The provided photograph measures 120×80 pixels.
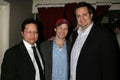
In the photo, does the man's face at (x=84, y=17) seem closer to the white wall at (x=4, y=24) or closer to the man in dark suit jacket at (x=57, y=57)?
the man in dark suit jacket at (x=57, y=57)

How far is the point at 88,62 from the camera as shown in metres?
1.92

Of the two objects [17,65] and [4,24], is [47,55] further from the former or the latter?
[4,24]

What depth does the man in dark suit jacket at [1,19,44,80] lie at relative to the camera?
1.71 m

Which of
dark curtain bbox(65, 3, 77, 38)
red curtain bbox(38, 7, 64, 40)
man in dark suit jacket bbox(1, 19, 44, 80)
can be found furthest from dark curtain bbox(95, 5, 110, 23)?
man in dark suit jacket bbox(1, 19, 44, 80)

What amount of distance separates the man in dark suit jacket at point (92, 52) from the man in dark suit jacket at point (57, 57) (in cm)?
10

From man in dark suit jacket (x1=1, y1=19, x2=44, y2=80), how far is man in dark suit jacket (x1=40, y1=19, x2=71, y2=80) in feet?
0.90

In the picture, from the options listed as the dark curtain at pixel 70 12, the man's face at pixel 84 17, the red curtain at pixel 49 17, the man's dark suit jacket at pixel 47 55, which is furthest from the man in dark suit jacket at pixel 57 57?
the red curtain at pixel 49 17

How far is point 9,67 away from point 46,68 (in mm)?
531

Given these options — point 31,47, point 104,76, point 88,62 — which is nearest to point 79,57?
point 88,62

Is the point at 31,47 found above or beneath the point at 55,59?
above

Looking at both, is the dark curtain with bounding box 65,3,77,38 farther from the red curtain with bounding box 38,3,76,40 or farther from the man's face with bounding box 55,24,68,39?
the man's face with bounding box 55,24,68,39

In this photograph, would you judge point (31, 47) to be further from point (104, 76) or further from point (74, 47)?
point (104, 76)

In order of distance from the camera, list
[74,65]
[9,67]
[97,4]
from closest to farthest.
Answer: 1. [9,67]
2. [74,65]
3. [97,4]

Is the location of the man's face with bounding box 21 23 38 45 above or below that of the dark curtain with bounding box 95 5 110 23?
below
